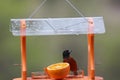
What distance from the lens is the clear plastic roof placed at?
125cm

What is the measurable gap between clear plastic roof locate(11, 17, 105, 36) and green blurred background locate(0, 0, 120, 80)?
3.38 ft

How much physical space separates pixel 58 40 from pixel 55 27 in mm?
1129

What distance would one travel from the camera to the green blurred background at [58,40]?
234 cm

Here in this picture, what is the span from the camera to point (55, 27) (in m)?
1.26

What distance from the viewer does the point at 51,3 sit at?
2.38 metres

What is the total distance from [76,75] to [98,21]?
21cm

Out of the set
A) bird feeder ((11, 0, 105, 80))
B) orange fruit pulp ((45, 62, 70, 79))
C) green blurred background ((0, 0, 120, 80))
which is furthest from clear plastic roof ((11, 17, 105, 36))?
green blurred background ((0, 0, 120, 80))

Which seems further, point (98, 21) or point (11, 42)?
point (11, 42)

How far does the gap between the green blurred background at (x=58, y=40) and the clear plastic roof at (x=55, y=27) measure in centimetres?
103

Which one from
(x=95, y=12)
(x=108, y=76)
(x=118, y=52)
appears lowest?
(x=108, y=76)

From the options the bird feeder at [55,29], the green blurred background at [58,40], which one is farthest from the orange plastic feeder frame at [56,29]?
the green blurred background at [58,40]

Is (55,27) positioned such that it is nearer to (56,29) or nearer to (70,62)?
(56,29)

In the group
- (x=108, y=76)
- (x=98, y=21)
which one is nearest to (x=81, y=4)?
(x=108, y=76)

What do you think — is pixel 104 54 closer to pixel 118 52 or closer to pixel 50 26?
pixel 118 52
